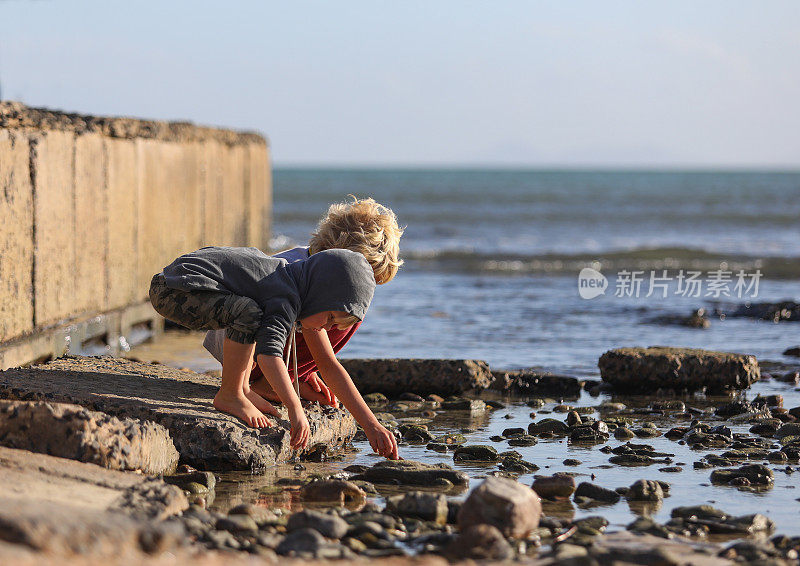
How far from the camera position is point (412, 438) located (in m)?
4.69

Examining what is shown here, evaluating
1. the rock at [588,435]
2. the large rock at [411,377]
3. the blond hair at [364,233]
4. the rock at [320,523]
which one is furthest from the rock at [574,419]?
the rock at [320,523]

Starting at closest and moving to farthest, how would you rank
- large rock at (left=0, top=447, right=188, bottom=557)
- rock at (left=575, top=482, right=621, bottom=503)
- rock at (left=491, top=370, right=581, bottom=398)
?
1. large rock at (left=0, top=447, right=188, bottom=557)
2. rock at (left=575, top=482, right=621, bottom=503)
3. rock at (left=491, top=370, right=581, bottom=398)

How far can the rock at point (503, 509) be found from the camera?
3213 mm

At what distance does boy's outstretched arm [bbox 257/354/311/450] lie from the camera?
3.95 metres

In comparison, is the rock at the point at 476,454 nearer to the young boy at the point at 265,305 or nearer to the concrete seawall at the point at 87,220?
the young boy at the point at 265,305

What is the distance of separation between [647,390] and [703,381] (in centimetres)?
32

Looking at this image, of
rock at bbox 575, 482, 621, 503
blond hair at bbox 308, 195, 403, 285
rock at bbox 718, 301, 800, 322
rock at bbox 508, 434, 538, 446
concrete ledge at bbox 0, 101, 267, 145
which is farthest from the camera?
rock at bbox 718, 301, 800, 322

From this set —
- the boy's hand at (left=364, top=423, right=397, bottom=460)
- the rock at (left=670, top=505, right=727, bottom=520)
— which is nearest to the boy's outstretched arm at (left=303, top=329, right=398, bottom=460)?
the boy's hand at (left=364, top=423, right=397, bottom=460)

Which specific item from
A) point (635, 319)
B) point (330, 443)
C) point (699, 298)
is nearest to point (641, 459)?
point (330, 443)

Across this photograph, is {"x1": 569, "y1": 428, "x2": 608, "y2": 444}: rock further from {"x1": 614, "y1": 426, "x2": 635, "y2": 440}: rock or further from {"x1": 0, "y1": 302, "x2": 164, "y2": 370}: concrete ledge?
{"x1": 0, "y1": 302, "x2": 164, "y2": 370}: concrete ledge

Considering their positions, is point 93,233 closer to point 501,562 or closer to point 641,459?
point 641,459

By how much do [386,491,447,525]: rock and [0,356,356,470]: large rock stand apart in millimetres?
796

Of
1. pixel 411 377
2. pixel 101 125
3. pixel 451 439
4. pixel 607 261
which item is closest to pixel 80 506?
pixel 451 439

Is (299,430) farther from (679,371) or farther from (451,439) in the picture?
(679,371)
